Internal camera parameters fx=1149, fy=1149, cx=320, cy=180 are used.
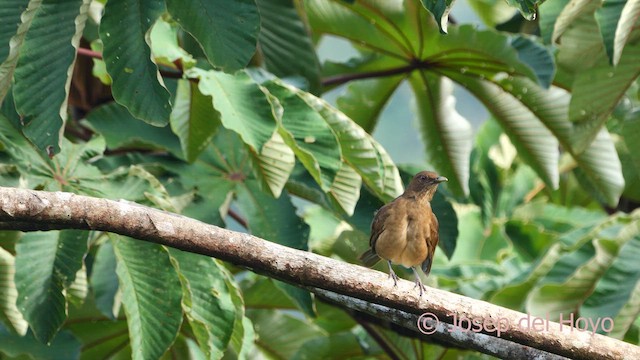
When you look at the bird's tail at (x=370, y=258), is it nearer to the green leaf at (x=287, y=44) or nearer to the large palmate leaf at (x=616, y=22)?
the green leaf at (x=287, y=44)

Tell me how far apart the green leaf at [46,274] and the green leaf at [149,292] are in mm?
225

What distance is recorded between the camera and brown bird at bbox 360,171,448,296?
427 centimetres

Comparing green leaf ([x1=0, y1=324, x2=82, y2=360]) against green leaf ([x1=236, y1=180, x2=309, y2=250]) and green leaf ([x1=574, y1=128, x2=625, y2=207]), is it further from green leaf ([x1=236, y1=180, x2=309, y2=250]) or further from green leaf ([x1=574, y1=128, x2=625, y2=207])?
green leaf ([x1=574, y1=128, x2=625, y2=207])

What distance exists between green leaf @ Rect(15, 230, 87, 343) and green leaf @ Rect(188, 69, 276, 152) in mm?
658

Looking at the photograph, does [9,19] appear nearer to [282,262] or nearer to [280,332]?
[282,262]

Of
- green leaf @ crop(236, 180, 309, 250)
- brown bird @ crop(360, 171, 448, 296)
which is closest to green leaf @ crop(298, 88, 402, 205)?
brown bird @ crop(360, 171, 448, 296)

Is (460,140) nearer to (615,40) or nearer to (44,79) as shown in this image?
(615,40)

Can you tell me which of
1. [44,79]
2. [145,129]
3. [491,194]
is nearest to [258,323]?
[145,129]

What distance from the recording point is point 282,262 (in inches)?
123

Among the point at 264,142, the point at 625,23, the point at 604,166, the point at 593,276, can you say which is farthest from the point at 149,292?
the point at 604,166

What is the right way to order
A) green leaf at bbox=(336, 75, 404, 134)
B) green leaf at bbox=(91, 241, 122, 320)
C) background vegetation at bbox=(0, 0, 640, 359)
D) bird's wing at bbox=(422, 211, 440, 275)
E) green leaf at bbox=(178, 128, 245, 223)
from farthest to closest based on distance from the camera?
green leaf at bbox=(336, 75, 404, 134) → green leaf at bbox=(178, 128, 245, 223) → green leaf at bbox=(91, 241, 122, 320) → bird's wing at bbox=(422, 211, 440, 275) → background vegetation at bbox=(0, 0, 640, 359)

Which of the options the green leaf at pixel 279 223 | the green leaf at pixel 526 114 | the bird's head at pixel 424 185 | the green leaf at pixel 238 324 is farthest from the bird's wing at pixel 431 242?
the green leaf at pixel 526 114

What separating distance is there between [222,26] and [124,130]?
1.30 metres

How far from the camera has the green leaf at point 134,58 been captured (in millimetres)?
3451
